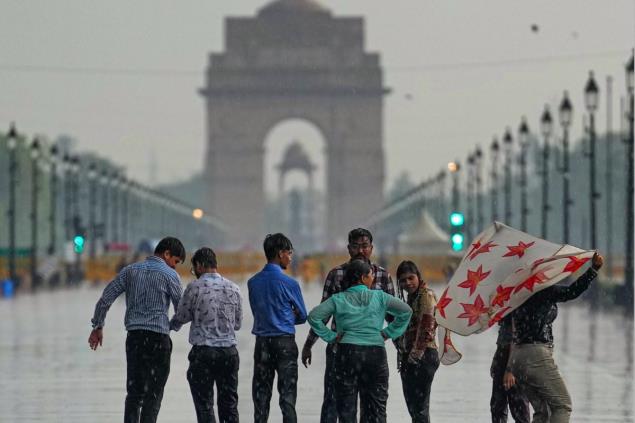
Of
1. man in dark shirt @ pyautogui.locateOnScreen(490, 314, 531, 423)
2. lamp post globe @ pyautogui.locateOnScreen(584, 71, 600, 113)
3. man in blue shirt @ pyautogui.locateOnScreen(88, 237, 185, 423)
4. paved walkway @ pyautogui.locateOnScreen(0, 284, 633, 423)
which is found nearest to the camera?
man in dark shirt @ pyautogui.locateOnScreen(490, 314, 531, 423)

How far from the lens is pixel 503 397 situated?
14164 millimetres

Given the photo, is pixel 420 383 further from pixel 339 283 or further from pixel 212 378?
pixel 212 378

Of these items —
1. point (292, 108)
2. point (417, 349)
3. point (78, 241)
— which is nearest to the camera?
point (417, 349)

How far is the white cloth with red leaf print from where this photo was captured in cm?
1280

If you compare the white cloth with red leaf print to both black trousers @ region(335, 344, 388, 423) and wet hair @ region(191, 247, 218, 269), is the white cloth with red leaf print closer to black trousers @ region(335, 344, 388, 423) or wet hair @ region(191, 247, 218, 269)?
black trousers @ region(335, 344, 388, 423)

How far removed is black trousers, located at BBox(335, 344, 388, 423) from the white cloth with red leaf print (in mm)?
540

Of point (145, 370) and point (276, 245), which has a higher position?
point (276, 245)

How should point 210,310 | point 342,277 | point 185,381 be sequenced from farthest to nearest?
point 185,381
point 210,310
point 342,277

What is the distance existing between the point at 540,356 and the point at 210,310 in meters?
2.57

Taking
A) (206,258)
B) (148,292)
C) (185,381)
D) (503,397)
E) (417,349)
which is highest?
(206,258)

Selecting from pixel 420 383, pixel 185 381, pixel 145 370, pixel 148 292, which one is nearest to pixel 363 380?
pixel 420 383

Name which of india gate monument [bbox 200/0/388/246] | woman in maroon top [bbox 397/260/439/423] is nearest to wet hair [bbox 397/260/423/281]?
woman in maroon top [bbox 397/260/439/423]

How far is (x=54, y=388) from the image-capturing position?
66.2 ft

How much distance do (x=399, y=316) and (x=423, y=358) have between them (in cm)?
84
